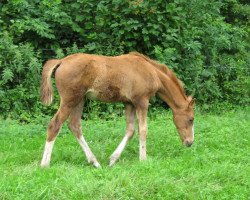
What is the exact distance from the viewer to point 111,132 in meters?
9.59

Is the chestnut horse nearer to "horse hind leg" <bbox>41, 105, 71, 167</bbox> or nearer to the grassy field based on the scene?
"horse hind leg" <bbox>41, 105, 71, 167</bbox>

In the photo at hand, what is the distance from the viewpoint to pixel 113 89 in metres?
7.80

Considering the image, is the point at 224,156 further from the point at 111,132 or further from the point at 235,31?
the point at 235,31

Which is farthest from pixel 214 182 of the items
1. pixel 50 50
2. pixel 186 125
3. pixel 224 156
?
pixel 50 50

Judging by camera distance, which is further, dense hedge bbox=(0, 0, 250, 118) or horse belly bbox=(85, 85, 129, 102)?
dense hedge bbox=(0, 0, 250, 118)

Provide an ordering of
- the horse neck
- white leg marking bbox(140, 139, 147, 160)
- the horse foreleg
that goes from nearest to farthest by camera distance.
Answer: white leg marking bbox(140, 139, 147, 160) → the horse foreleg → the horse neck

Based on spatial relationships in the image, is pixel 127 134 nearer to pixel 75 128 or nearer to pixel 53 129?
pixel 75 128

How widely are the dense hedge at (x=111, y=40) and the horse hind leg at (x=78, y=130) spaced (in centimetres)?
358

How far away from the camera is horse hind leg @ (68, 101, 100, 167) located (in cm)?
771

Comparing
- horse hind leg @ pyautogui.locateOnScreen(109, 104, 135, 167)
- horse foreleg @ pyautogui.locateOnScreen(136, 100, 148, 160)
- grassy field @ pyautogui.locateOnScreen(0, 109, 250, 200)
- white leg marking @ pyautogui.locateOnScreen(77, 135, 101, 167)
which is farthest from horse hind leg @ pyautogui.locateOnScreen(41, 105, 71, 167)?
horse foreleg @ pyautogui.locateOnScreen(136, 100, 148, 160)

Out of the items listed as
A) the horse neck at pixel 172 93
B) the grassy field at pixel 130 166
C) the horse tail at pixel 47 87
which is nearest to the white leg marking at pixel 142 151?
the grassy field at pixel 130 166

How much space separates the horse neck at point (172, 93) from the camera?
8.45 m

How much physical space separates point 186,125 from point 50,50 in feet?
19.4

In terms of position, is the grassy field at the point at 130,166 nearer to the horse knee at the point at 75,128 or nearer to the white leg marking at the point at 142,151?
the white leg marking at the point at 142,151
